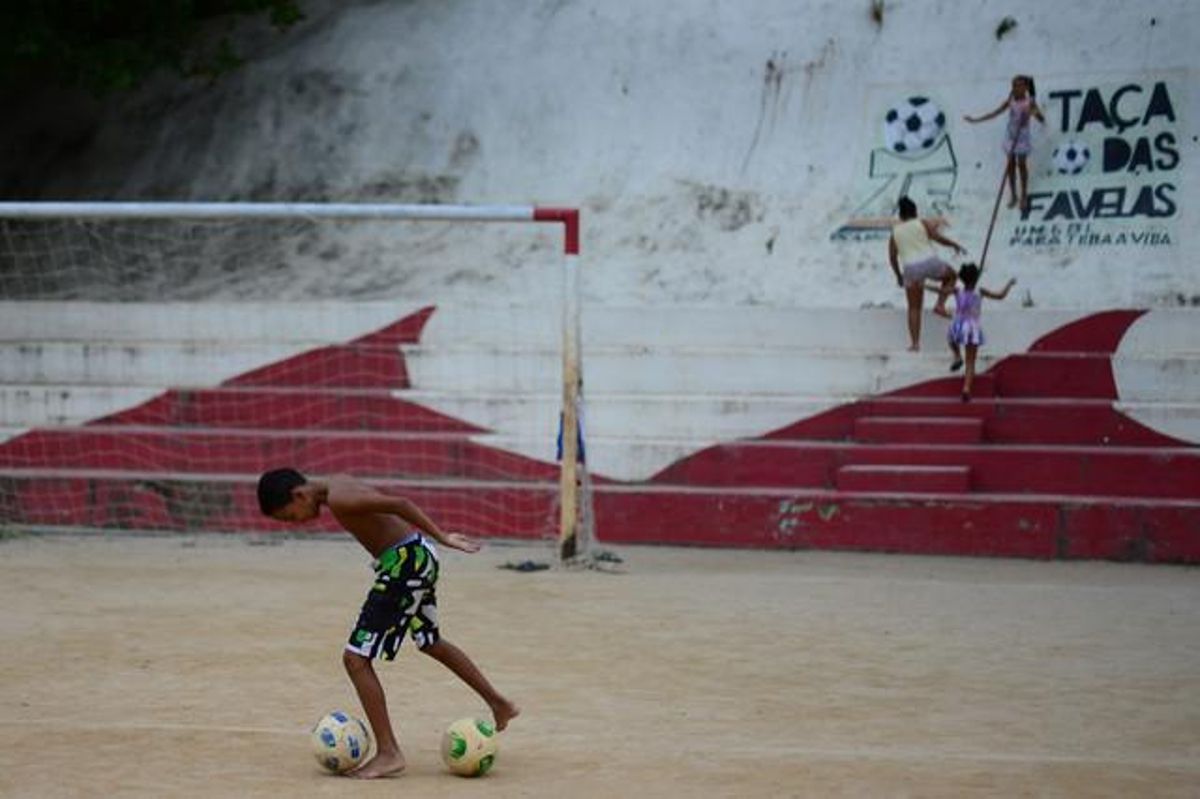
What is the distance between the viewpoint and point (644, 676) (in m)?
8.62

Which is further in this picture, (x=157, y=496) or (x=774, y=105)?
(x=774, y=105)

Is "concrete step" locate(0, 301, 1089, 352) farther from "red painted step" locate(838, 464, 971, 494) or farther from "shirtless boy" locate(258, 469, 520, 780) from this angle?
"shirtless boy" locate(258, 469, 520, 780)

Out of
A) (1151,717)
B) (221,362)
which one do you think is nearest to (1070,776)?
(1151,717)

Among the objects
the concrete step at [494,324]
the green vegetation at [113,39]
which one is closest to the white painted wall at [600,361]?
the concrete step at [494,324]

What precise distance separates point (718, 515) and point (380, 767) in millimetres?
7444

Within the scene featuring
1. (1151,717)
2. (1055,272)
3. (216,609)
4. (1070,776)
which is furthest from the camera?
(1055,272)

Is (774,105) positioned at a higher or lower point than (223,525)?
higher

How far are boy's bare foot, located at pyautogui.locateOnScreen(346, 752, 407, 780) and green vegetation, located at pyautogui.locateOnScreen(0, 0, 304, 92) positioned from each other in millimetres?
12508

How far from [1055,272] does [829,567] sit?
5822mm

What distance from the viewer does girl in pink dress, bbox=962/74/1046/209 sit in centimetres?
1761

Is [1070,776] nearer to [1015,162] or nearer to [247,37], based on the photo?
[1015,162]

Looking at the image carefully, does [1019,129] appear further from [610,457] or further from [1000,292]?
[610,457]

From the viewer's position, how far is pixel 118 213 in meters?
13.3

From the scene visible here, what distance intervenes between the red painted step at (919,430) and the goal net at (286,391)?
7.98 feet
